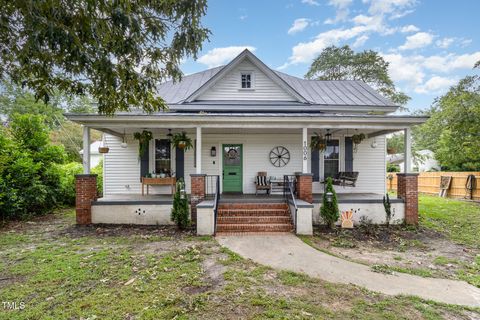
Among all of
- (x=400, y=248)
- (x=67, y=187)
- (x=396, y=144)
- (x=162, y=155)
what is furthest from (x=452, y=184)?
(x=67, y=187)

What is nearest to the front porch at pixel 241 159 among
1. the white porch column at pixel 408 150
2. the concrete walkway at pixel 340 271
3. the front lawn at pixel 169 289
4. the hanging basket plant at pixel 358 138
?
the hanging basket plant at pixel 358 138

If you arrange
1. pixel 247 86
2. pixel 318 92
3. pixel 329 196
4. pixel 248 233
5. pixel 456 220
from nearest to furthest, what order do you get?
pixel 248 233
pixel 329 196
pixel 456 220
pixel 247 86
pixel 318 92

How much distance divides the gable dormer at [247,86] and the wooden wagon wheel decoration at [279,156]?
215 cm

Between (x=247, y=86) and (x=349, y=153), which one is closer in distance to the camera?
(x=349, y=153)

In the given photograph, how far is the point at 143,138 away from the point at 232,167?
3498mm

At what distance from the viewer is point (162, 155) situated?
10117 mm

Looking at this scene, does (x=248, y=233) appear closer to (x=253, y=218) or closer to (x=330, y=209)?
(x=253, y=218)

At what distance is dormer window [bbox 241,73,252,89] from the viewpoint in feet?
35.0

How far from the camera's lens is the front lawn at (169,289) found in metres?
3.14

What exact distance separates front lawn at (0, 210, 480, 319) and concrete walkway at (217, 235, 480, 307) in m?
0.27

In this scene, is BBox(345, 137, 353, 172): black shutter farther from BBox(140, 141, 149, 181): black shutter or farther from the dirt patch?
BBox(140, 141, 149, 181): black shutter

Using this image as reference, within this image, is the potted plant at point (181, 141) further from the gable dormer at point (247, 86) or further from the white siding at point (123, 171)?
the gable dormer at point (247, 86)

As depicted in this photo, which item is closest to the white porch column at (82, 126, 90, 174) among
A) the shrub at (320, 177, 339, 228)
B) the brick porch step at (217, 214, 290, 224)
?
the brick porch step at (217, 214, 290, 224)

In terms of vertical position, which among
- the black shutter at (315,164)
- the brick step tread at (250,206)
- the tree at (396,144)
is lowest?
the brick step tread at (250,206)
